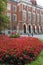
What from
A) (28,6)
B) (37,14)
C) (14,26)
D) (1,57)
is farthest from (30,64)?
(37,14)

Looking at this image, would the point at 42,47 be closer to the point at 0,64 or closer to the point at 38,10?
the point at 0,64

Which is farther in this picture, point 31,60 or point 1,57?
point 31,60

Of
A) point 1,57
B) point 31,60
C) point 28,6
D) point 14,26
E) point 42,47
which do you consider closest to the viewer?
point 1,57

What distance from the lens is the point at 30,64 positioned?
9055 mm

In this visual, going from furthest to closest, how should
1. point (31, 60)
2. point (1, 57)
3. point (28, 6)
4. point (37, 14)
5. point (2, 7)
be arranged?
point (37, 14)
point (28, 6)
point (2, 7)
point (31, 60)
point (1, 57)

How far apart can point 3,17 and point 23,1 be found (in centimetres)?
4589

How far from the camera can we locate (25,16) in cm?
6888

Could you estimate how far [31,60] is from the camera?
8961 millimetres

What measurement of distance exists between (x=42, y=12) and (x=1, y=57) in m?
70.9

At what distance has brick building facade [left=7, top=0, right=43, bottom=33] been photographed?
212 feet

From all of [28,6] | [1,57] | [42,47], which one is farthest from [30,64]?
[28,6]

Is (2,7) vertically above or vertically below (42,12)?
above

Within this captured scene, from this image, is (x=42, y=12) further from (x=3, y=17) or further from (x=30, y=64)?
(x=30, y=64)

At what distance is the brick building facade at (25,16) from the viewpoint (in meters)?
64.8
